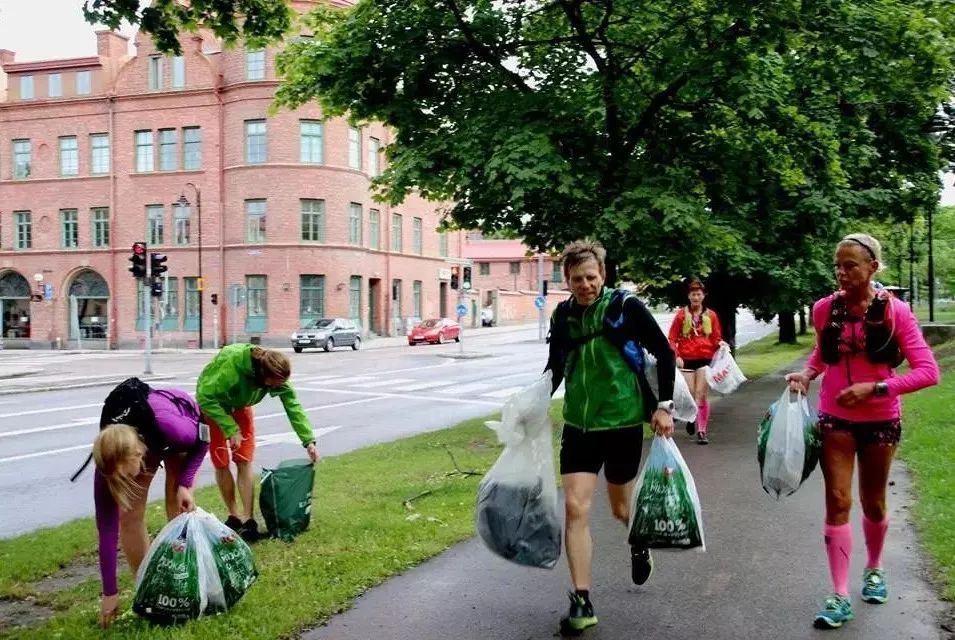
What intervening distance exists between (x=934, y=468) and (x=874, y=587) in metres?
4.04

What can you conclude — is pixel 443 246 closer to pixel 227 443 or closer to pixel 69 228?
pixel 69 228

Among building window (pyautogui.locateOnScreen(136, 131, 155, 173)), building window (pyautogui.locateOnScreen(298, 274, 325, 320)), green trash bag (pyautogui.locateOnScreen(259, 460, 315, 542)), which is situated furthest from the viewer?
building window (pyautogui.locateOnScreen(136, 131, 155, 173))

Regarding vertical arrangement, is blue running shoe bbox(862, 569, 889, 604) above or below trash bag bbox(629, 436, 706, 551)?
below

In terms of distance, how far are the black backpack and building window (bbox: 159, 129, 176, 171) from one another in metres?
46.1

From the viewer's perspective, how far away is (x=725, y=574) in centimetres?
524

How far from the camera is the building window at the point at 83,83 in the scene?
162 feet

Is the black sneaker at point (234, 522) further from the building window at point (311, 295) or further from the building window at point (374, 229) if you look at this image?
the building window at point (374, 229)

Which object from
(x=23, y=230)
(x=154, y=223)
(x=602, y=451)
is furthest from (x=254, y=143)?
(x=602, y=451)

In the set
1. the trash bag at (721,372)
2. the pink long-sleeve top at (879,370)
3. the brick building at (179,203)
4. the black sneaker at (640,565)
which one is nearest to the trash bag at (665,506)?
the black sneaker at (640,565)

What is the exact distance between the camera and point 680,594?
4.86 meters

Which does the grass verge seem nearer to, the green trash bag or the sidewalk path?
the sidewalk path

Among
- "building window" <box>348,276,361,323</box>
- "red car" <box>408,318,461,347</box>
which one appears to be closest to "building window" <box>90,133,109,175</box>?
"building window" <box>348,276,361,323</box>

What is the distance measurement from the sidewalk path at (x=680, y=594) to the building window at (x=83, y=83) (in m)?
50.2

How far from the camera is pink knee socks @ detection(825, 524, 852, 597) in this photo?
445 cm
